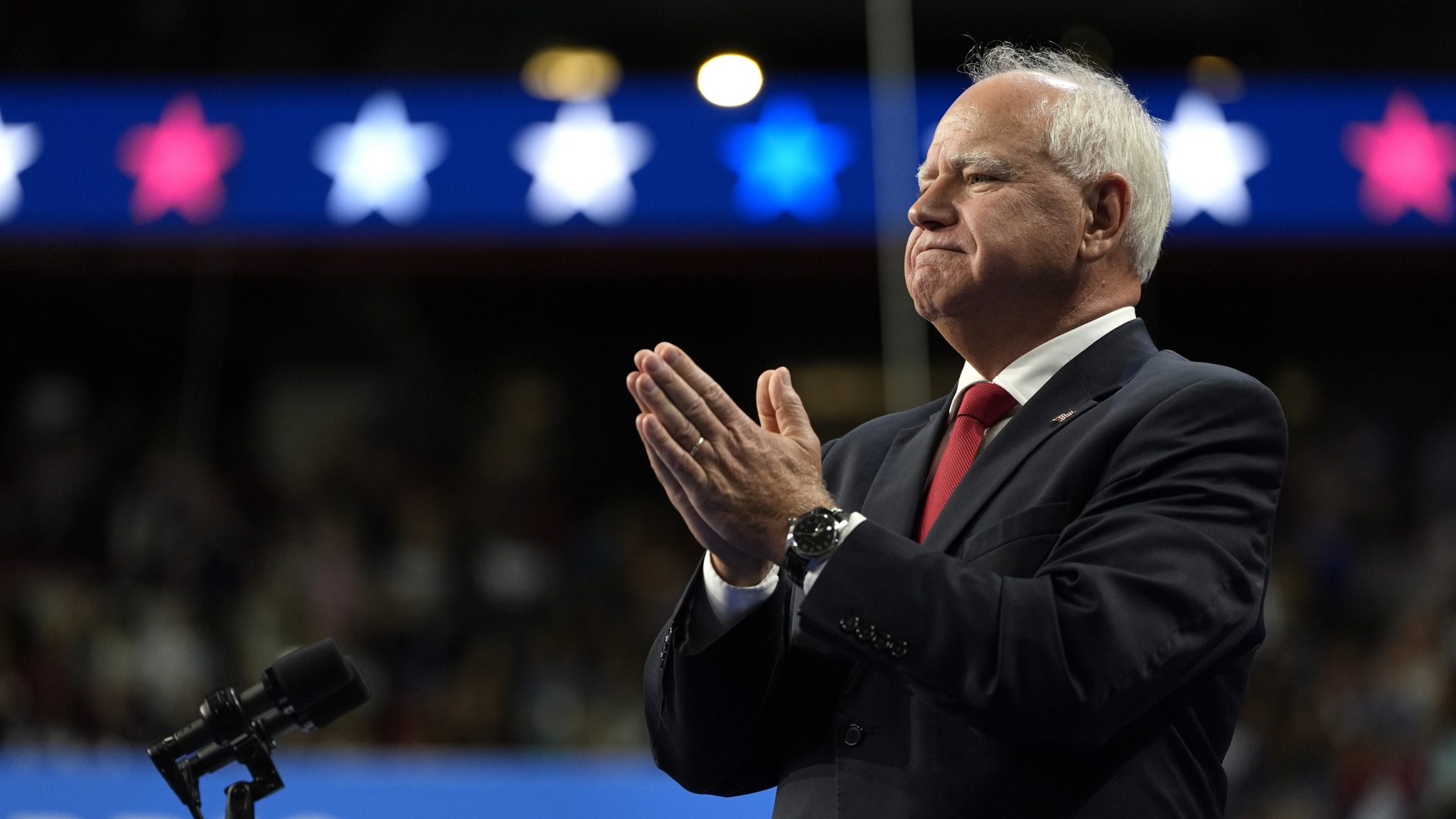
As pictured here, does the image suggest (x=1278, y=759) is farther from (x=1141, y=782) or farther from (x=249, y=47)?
(x=249, y=47)

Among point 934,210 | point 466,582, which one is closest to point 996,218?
point 934,210

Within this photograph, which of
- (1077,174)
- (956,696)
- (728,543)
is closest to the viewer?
(956,696)

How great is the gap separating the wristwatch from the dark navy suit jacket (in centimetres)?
2

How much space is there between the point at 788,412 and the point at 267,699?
23.1 inches

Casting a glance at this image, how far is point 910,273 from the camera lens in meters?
1.53

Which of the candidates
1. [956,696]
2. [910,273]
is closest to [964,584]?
[956,696]

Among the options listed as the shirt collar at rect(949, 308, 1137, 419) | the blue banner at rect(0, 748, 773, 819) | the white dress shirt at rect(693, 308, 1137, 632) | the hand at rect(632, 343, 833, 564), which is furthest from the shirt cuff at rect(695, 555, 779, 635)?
the blue banner at rect(0, 748, 773, 819)

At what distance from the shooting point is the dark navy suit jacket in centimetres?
116

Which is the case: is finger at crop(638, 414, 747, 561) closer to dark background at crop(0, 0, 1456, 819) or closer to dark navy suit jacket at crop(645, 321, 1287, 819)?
dark navy suit jacket at crop(645, 321, 1287, 819)

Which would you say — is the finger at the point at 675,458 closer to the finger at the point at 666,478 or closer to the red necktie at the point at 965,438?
the finger at the point at 666,478

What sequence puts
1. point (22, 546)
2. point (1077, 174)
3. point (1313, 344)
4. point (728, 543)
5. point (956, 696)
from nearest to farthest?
point (956, 696) → point (728, 543) → point (1077, 174) → point (22, 546) → point (1313, 344)

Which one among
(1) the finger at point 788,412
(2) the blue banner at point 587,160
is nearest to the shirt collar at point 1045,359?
(1) the finger at point 788,412

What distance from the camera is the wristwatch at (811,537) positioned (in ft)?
3.96

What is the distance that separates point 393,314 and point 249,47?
1537 millimetres
